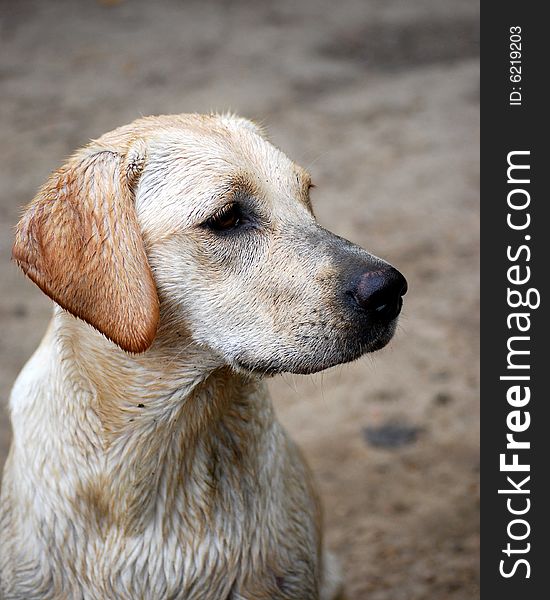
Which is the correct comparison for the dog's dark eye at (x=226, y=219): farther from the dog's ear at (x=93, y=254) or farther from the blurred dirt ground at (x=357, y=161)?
the blurred dirt ground at (x=357, y=161)

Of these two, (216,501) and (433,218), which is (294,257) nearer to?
(216,501)

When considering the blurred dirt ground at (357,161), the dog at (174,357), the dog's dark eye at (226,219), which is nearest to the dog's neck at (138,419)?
the dog at (174,357)

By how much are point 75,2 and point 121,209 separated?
8.42 m

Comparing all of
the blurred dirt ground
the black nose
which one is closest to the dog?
the black nose

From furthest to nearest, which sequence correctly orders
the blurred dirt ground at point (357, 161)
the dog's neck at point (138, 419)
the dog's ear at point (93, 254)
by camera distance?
the blurred dirt ground at point (357, 161)
the dog's neck at point (138, 419)
the dog's ear at point (93, 254)

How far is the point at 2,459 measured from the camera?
4871 mm

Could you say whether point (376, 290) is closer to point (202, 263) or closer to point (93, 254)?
point (202, 263)

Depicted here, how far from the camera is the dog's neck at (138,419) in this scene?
9.23ft

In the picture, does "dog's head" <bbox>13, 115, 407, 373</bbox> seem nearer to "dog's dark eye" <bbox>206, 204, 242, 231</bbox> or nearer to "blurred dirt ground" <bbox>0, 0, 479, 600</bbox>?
"dog's dark eye" <bbox>206, 204, 242, 231</bbox>

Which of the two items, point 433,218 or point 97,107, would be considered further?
point 97,107

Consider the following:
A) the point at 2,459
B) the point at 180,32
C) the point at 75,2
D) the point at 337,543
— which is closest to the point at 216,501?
the point at 337,543

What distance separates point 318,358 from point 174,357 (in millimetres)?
416

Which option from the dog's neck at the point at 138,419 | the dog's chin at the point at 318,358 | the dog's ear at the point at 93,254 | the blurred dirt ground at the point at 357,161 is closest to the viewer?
the dog's ear at the point at 93,254

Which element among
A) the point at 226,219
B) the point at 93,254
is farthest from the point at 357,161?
the point at 93,254
